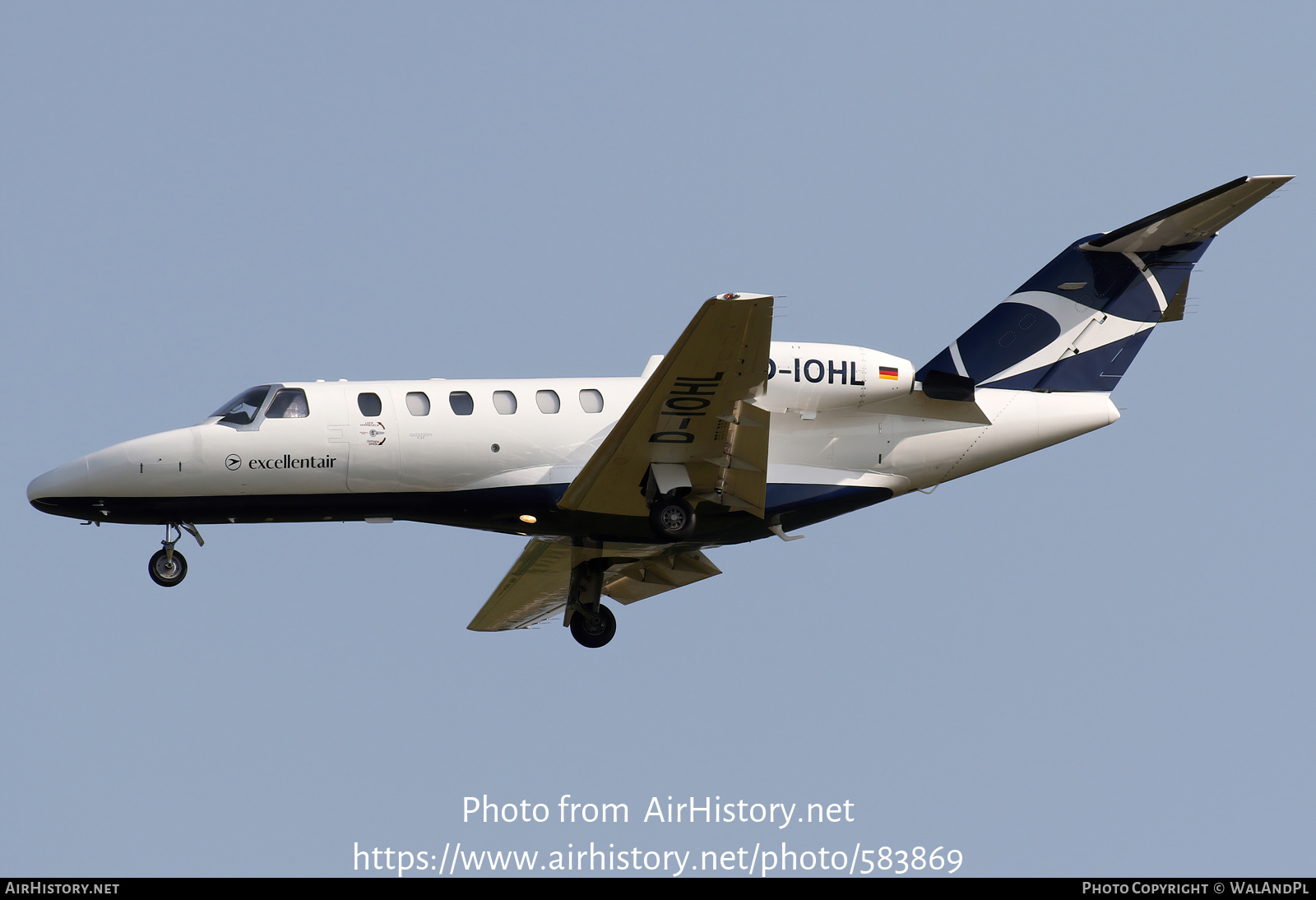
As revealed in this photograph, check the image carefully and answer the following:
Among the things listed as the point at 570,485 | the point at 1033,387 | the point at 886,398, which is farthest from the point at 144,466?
the point at 1033,387

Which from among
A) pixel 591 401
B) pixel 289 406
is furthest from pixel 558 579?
pixel 289 406

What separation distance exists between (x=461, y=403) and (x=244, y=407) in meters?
2.95

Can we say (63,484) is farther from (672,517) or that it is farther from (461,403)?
(672,517)

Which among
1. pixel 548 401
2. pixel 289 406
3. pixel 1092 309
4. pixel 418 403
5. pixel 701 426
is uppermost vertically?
pixel 1092 309

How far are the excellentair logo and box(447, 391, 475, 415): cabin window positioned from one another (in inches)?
68.0

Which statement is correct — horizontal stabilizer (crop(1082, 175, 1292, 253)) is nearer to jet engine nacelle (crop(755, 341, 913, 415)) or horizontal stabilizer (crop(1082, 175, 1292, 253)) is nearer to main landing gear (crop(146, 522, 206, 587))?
jet engine nacelle (crop(755, 341, 913, 415))

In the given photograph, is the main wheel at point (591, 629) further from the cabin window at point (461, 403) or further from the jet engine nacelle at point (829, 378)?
the jet engine nacelle at point (829, 378)

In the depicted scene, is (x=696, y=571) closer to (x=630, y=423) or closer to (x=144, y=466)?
(x=630, y=423)

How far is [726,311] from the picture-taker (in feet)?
58.3

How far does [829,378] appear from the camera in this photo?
2114 cm

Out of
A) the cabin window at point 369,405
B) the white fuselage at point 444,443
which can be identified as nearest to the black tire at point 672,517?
the white fuselage at point 444,443

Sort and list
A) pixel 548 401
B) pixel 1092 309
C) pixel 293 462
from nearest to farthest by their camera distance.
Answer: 1. pixel 293 462
2. pixel 548 401
3. pixel 1092 309

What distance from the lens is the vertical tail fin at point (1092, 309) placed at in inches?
886

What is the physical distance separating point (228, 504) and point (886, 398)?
30.3 feet
